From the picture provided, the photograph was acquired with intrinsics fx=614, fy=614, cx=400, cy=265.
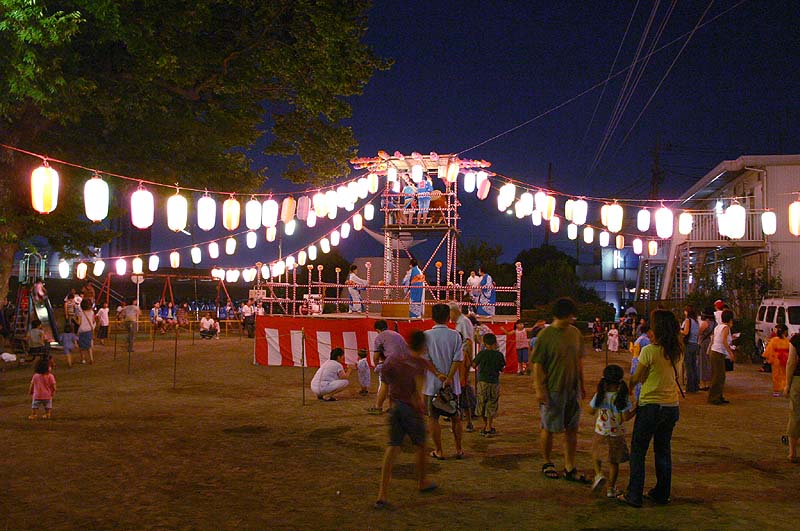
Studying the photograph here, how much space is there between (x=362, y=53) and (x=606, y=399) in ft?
43.9

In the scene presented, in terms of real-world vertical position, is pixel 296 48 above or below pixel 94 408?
above

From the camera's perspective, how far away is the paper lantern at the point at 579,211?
56.2 feet

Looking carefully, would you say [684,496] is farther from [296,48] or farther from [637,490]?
[296,48]

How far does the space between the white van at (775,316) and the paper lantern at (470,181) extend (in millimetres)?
9063

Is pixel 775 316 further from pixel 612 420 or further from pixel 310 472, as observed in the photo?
pixel 310 472

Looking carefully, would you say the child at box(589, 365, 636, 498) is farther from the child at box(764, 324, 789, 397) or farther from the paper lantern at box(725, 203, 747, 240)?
the paper lantern at box(725, 203, 747, 240)

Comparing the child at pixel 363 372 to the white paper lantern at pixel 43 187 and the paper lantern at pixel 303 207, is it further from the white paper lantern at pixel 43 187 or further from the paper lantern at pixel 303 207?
the paper lantern at pixel 303 207

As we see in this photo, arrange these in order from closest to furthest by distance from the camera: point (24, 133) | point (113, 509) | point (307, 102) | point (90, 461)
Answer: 1. point (113, 509)
2. point (90, 461)
3. point (24, 133)
4. point (307, 102)

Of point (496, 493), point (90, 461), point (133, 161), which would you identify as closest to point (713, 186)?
point (133, 161)

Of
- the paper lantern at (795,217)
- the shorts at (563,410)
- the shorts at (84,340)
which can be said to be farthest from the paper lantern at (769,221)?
the shorts at (84,340)

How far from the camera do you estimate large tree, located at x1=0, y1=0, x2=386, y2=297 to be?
38.1 ft

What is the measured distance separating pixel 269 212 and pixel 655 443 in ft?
43.7

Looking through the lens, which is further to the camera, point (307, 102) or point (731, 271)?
point (731, 271)

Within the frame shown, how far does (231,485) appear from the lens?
6.09 m
